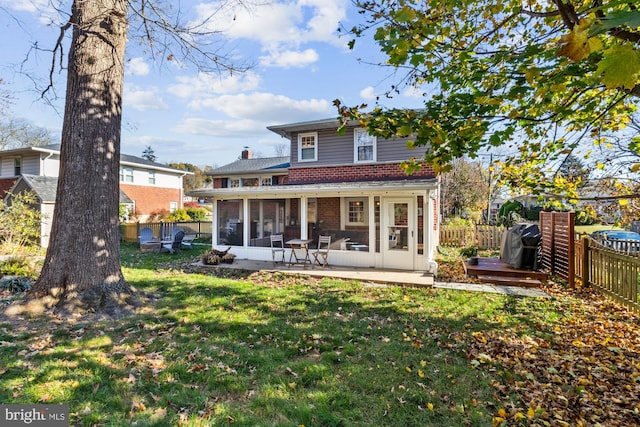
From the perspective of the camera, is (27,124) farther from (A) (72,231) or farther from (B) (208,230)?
(A) (72,231)

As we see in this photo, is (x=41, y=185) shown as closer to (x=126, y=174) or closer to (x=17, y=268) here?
(x=126, y=174)

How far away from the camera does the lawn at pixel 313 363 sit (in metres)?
2.97

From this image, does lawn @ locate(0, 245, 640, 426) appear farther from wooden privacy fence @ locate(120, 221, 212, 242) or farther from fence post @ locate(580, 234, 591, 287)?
wooden privacy fence @ locate(120, 221, 212, 242)

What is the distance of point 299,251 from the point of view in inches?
452

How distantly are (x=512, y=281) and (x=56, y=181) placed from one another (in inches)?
947

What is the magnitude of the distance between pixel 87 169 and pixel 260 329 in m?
3.89

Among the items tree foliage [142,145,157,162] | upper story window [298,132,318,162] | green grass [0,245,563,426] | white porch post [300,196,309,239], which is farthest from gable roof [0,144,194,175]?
tree foliage [142,145,157,162]

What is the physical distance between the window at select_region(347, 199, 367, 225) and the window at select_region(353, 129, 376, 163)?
101 inches

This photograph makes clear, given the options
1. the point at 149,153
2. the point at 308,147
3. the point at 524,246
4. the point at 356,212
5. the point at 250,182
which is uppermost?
the point at 149,153

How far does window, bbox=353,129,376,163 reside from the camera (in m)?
12.7

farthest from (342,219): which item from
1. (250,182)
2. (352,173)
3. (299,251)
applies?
(250,182)

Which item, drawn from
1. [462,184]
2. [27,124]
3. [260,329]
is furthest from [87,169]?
[27,124]

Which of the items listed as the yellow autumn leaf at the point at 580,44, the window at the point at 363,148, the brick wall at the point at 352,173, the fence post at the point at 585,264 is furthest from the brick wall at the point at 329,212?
the yellow autumn leaf at the point at 580,44

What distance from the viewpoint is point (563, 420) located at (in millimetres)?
2910
